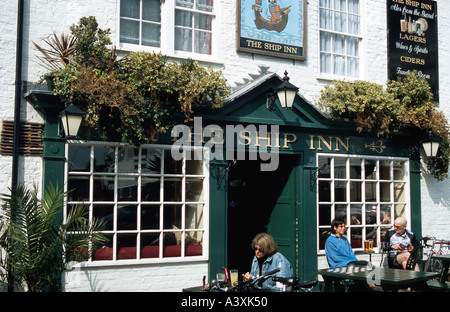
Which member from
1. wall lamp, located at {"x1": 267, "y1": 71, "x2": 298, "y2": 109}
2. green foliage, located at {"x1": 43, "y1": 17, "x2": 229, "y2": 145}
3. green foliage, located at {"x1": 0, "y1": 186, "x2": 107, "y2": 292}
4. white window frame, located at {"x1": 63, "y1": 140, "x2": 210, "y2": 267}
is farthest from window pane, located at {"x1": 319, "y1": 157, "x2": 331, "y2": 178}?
green foliage, located at {"x1": 0, "y1": 186, "x2": 107, "y2": 292}

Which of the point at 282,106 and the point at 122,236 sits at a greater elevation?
→ the point at 282,106

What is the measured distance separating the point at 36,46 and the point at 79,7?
95 cm

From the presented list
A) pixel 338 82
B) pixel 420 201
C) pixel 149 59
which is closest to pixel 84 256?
pixel 149 59

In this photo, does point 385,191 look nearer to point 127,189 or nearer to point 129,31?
point 127,189

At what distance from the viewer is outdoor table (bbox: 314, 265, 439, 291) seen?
6168 millimetres

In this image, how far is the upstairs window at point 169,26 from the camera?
8016 mm

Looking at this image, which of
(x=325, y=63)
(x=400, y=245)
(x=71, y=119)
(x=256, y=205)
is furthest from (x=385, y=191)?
(x=71, y=119)

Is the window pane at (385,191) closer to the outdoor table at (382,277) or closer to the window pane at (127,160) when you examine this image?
the outdoor table at (382,277)

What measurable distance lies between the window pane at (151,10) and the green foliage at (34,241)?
340cm

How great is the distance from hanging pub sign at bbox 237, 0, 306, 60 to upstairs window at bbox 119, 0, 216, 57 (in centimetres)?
58

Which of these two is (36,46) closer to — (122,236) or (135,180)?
(135,180)

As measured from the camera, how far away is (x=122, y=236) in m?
7.53

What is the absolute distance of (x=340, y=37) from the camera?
32.8 feet

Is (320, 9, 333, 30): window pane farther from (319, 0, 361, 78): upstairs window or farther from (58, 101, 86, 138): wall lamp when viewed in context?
(58, 101, 86, 138): wall lamp
